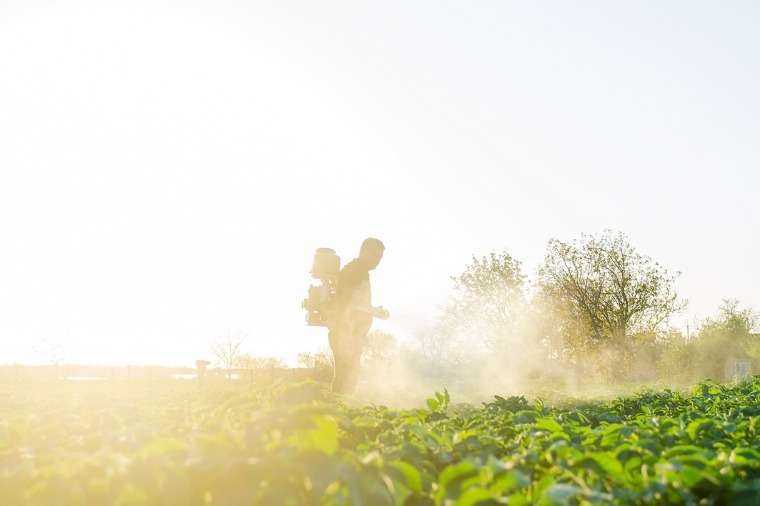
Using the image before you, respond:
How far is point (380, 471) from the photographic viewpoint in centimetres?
269

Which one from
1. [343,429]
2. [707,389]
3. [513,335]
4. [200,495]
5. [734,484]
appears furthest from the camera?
[513,335]

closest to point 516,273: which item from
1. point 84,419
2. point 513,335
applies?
point 513,335

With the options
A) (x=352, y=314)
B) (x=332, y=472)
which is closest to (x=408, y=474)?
(x=332, y=472)

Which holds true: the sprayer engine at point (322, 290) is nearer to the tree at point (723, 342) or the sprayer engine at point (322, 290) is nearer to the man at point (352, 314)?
the man at point (352, 314)

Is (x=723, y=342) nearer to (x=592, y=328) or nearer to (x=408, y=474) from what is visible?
(x=592, y=328)

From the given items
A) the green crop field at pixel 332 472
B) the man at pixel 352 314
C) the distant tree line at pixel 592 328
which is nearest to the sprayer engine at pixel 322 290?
the man at pixel 352 314

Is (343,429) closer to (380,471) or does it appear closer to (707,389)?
(380,471)

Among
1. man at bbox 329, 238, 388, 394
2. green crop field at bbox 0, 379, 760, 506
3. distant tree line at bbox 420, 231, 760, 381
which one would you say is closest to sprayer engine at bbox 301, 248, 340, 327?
man at bbox 329, 238, 388, 394

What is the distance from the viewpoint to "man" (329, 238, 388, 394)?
1222 centimetres

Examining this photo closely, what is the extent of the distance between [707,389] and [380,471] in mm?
11002

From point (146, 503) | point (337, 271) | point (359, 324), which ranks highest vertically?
point (337, 271)

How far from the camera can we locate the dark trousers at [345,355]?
12.2 m

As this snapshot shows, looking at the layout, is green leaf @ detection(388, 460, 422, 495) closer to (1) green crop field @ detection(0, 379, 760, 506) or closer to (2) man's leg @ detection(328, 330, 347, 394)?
(1) green crop field @ detection(0, 379, 760, 506)

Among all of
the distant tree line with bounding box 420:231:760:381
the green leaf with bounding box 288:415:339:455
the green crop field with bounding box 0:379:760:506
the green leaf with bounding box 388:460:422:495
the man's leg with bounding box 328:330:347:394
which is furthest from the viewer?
the distant tree line with bounding box 420:231:760:381
